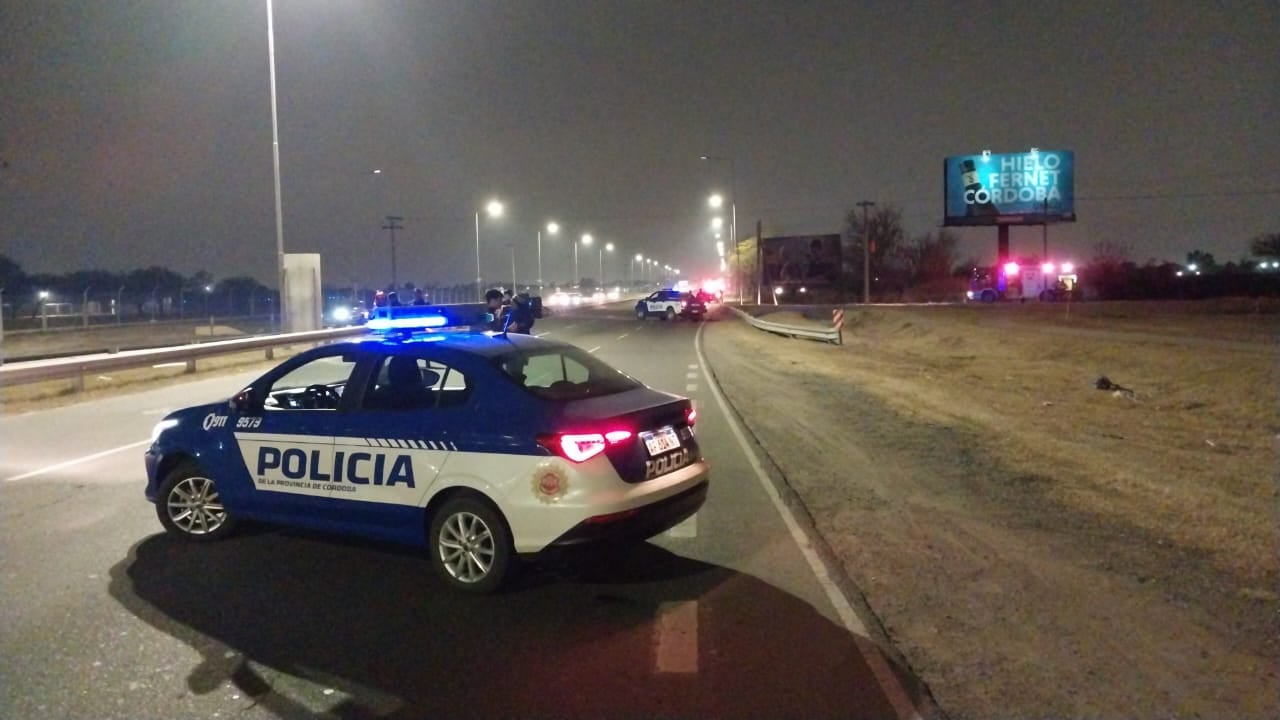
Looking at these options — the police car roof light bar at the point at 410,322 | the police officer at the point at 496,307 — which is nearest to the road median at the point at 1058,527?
the police car roof light bar at the point at 410,322

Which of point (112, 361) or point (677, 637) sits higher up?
point (112, 361)

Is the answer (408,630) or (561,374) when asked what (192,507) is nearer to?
(408,630)

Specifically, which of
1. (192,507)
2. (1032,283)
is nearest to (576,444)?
(192,507)

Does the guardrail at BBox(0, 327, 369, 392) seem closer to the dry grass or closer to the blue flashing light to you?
the blue flashing light

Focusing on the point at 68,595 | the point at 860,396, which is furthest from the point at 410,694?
the point at 860,396

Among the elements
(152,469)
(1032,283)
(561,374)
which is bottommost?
(152,469)

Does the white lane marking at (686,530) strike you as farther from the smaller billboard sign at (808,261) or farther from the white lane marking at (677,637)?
the smaller billboard sign at (808,261)

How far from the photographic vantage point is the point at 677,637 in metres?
5.62

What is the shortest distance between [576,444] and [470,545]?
996 mm

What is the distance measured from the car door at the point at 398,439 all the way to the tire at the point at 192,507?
141cm

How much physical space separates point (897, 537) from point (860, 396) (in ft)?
34.4

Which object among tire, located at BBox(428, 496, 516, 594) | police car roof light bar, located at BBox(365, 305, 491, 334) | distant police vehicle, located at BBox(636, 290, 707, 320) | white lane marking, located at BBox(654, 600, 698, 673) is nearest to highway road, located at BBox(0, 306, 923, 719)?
white lane marking, located at BBox(654, 600, 698, 673)

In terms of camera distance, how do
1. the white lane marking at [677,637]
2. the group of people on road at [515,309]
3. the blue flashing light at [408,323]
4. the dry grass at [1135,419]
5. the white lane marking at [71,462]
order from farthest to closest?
the group of people on road at [515,309], the white lane marking at [71,462], the blue flashing light at [408,323], the dry grass at [1135,419], the white lane marking at [677,637]

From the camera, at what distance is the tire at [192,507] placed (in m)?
7.57
